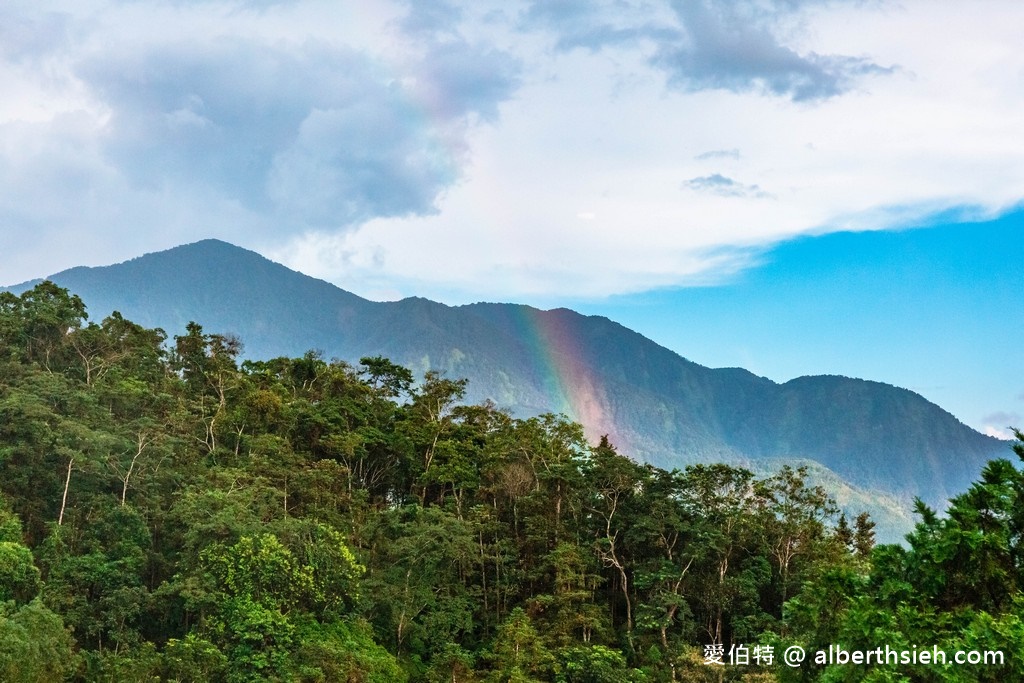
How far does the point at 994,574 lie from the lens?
11.7 m

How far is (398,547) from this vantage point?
23641 millimetres

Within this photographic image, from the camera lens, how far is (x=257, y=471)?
1000 inches

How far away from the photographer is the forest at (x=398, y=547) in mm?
14344

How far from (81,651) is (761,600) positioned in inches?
800

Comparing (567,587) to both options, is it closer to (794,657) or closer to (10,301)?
(794,657)

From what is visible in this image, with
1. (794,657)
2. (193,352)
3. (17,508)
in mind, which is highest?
(193,352)

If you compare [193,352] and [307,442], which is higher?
[193,352]

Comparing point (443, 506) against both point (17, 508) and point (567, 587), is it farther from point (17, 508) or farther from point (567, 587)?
point (17, 508)

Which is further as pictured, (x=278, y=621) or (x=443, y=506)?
(x=443, y=506)

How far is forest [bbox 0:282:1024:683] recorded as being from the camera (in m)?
14.3

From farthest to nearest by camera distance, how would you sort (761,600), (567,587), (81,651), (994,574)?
(761,600) < (567,587) < (81,651) < (994,574)

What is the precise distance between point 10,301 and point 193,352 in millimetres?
8050

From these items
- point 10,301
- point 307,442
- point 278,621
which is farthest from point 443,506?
point 10,301

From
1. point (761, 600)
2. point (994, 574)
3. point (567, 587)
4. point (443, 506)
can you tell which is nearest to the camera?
point (994, 574)
